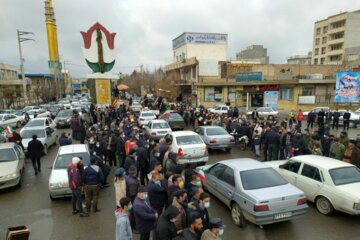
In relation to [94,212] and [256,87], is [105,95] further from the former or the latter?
[256,87]

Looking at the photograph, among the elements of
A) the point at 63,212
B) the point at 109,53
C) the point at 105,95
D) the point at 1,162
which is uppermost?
the point at 109,53

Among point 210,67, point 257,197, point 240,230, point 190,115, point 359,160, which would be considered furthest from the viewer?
point 210,67

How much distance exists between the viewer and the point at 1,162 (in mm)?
9227

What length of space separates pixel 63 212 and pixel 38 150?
159 inches

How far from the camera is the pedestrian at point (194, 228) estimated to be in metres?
3.72

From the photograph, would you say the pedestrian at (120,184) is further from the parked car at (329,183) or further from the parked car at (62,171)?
the parked car at (329,183)

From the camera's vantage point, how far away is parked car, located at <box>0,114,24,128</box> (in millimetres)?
22158

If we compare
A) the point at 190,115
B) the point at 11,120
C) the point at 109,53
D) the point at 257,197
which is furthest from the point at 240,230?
the point at 11,120

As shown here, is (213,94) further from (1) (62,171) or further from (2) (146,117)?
(1) (62,171)

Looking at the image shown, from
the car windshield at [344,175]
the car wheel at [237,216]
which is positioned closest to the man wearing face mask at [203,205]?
the car wheel at [237,216]

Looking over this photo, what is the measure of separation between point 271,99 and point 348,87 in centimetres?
864

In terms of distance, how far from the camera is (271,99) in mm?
32375

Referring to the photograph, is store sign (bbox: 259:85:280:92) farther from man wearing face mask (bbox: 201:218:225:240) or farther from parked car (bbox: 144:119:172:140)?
man wearing face mask (bbox: 201:218:225:240)

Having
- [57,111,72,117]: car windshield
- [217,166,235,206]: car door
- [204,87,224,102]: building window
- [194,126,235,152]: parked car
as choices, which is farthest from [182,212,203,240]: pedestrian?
[204,87,224,102]: building window
